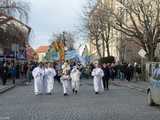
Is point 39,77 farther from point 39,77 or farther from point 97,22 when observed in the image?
point 97,22

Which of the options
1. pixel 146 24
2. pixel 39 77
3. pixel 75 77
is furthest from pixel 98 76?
pixel 146 24

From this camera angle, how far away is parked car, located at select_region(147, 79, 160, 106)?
2144 cm

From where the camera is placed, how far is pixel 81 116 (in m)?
18.5

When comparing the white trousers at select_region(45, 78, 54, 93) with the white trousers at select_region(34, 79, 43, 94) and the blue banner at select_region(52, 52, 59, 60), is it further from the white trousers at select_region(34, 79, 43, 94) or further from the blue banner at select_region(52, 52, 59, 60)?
the blue banner at select_region(52, 52, 59, 60)

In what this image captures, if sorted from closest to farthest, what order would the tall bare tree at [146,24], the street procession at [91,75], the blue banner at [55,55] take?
the street procession at [91,75] → the tall bare tree at [146,24] → the blue banner at [55,55]

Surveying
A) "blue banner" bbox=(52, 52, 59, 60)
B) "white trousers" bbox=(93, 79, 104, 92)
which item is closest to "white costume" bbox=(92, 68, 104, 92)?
"white trousers" bbox=(93, 79, 104, 92)

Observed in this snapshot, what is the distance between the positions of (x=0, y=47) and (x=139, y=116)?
4455 cm

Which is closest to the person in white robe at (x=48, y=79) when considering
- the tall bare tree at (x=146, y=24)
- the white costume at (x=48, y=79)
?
the white costume at (x=48, y=79)

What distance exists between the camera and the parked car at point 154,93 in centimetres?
2144

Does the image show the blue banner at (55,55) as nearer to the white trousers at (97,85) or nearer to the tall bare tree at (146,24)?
the tall bare tree at (146,24)

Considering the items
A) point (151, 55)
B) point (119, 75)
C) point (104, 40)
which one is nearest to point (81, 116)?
point (151, 55)

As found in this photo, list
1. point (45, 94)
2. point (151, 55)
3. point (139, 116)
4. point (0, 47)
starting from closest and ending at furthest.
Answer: point (139, 116), point (45, 94), point (151, 55), point (0, 47)

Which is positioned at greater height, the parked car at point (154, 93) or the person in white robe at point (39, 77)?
the person in white robe at point (39, 77)

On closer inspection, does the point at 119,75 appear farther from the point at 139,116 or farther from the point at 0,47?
the point at 139,116
